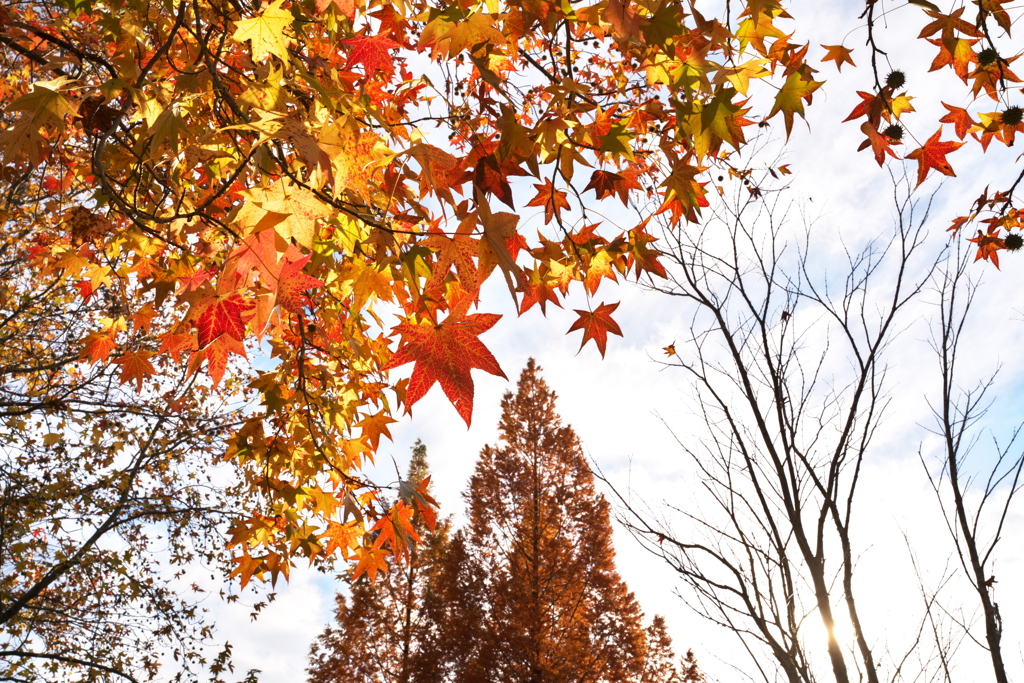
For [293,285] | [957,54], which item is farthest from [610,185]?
[957,54]

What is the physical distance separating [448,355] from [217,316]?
25.3 inches

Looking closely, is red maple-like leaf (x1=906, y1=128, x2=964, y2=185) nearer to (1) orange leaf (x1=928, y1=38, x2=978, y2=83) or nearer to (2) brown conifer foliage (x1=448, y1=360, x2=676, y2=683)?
(1) orange leaf (x1=928, y1=38, x2=978, y2=83)

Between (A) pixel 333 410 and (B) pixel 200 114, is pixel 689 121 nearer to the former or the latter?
(A) pixel 333 410

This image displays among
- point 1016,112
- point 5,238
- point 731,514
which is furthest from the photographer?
point 5,238

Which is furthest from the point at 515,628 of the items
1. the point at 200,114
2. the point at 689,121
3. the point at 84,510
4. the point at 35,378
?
the point at 689,121

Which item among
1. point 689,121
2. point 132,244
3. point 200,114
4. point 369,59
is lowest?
point 689,121

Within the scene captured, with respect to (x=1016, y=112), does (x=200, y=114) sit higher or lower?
higher

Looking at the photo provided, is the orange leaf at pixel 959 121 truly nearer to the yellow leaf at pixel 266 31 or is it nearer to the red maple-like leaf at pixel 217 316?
the yellow leaf at pixel 266 31

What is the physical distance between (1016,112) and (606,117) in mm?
1563

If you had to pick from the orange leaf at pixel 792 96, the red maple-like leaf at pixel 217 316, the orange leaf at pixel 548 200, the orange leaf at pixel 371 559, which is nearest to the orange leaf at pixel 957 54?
the orange leaf at pixel 792 96

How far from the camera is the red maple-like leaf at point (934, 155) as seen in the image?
2268 millimetres

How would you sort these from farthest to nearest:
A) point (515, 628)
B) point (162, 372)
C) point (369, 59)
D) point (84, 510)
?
1. point (515, 628)
2. point (162, 372)
3. point (84, 510)
4. point (369, 59)

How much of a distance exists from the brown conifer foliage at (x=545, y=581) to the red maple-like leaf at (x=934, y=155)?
34.4ft

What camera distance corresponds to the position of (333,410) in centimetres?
278
